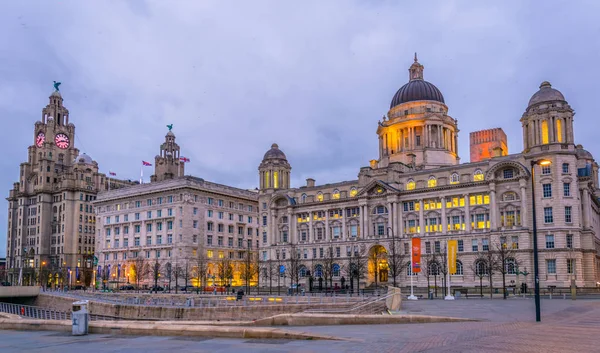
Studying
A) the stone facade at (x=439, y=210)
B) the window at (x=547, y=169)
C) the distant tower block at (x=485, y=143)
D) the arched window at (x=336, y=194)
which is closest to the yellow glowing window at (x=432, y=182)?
the stone facade at (x=439, y=210)

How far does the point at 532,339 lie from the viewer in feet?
72.2

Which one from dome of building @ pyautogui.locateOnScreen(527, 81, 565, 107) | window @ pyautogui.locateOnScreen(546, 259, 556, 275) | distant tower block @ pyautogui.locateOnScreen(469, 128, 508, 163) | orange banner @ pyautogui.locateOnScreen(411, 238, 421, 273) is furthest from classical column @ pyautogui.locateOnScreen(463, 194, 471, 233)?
distant tower block @ pyautogui.locateOnScreen(469, 128, 508, 163)

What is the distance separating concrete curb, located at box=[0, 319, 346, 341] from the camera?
22.9 meters

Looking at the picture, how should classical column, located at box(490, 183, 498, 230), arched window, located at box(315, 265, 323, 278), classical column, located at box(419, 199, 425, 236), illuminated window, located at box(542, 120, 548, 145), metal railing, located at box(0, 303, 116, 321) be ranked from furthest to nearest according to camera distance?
arched window, located at box(315, 265, 323, 278)
classical column, located at box(419, 199, 425, 236)
classical column, located at box(490, 183, 498, 230)
illuminated window, located at box(542, 120, 548, 145)
metal railing, located at box(0, 303, 116, 321)

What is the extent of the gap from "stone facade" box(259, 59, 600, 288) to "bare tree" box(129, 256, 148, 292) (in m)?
24.6

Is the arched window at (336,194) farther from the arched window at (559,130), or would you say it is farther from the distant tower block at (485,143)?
the arched window at (559,130)

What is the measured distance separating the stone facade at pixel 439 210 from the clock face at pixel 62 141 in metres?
72.5

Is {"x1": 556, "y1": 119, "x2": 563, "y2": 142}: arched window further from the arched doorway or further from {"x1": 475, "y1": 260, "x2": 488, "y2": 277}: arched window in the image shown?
the arched doorway

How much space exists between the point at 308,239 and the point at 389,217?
761 inches

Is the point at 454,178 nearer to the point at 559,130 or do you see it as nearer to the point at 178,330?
the point at 559,130

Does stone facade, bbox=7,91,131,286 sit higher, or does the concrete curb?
stone facade, bbox=7,91,131,286

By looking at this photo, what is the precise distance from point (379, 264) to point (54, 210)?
9518 cm

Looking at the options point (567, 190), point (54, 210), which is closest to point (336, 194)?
point (567, 190)

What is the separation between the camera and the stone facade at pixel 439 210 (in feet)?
283
